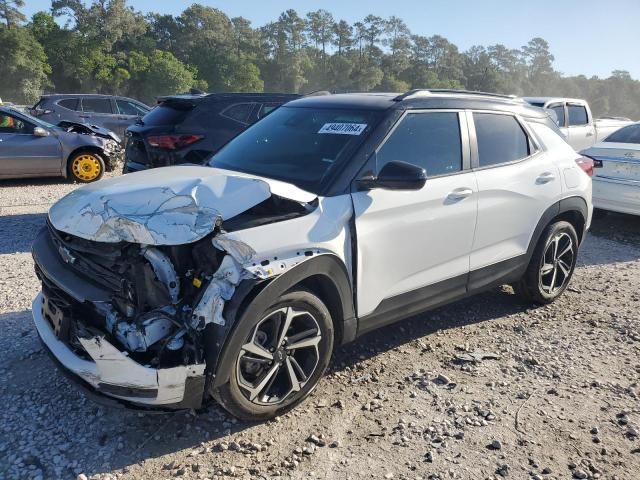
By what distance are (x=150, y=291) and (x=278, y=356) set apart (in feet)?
2.56

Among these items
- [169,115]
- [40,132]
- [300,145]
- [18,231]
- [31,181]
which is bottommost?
[31,181]

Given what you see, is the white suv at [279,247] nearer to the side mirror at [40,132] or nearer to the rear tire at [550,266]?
the rear tire at [550,266]

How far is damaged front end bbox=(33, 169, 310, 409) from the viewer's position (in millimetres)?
2633

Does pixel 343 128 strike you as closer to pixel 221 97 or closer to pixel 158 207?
pixel 158 207

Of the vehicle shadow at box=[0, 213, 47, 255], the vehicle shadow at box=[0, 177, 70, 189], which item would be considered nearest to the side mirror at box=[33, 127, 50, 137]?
the vehicle shadow at box=[0, 177, 70, 189]

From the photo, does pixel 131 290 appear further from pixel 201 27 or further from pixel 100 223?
pixel 201 27

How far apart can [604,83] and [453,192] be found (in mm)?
100388

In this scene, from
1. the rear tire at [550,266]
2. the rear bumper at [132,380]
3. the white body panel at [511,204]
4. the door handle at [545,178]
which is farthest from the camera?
the rear tire at [550,266]

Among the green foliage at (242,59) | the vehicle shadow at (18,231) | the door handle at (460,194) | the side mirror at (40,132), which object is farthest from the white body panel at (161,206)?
the green foliage at (242,59)

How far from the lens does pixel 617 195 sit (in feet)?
25.2

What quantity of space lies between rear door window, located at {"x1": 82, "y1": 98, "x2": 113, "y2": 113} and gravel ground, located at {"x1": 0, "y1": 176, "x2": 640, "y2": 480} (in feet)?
36.7

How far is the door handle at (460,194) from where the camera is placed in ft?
12.5

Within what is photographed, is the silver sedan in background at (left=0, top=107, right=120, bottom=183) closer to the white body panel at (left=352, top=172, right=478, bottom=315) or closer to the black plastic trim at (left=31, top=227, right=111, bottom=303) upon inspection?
the black plastic trim at (left=31, top=227, right=111, bottom=303)

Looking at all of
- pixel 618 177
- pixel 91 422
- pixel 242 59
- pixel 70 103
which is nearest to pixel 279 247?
pixel 91 422
